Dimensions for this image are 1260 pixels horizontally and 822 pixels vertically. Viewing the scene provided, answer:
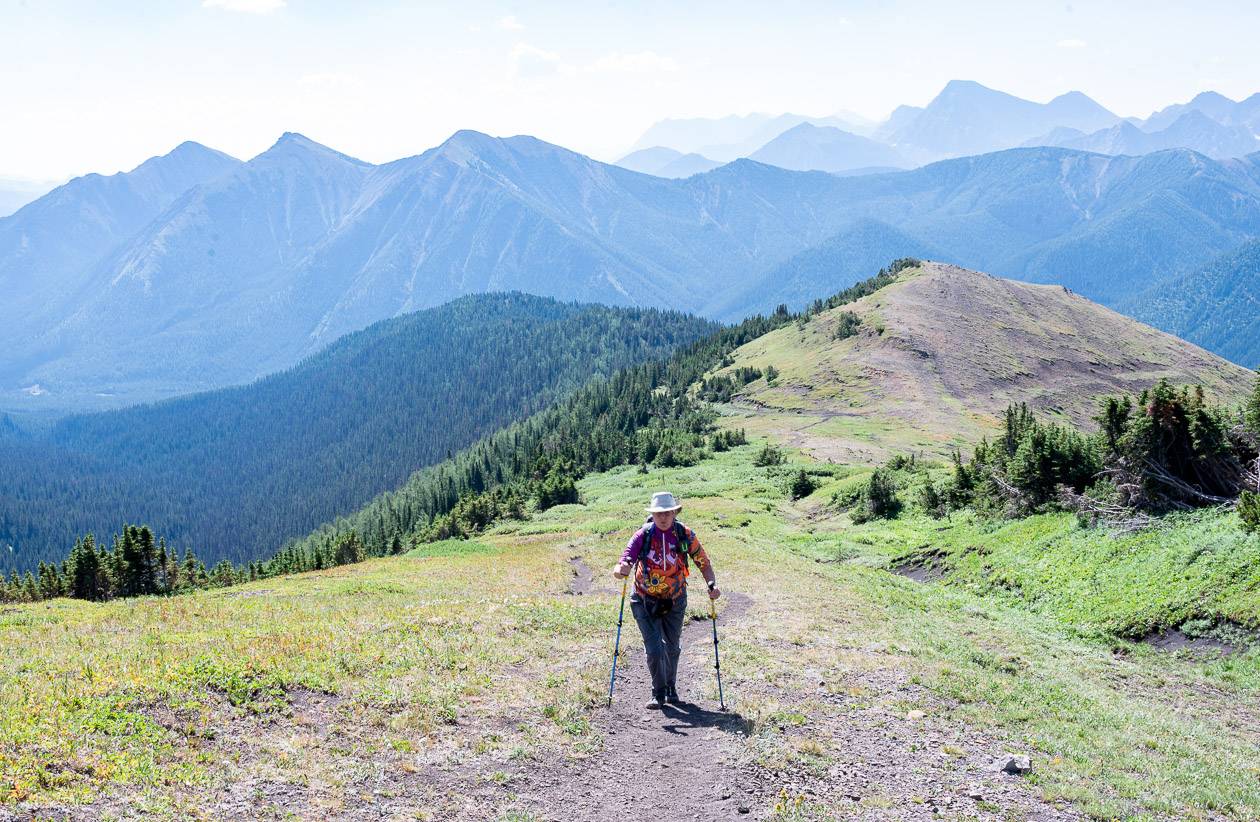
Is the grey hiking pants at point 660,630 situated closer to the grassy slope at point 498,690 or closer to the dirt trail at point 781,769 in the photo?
the dirt trail at point 781,769

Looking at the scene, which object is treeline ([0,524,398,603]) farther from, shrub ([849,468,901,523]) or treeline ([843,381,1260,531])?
treeline ([843,381,1260,531])

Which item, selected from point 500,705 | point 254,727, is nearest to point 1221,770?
point 500,705

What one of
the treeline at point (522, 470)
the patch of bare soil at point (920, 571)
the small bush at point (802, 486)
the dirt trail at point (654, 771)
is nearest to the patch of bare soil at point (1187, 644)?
the patch of bare soil at point (920, 571)

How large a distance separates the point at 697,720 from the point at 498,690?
3966 millimetres

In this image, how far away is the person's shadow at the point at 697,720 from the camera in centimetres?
1391

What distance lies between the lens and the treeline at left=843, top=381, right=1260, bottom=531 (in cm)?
2744

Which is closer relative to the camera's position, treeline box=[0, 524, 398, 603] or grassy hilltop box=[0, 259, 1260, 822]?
grassy hilltop box=[0, 259, 1260, 822]

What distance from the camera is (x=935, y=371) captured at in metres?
147

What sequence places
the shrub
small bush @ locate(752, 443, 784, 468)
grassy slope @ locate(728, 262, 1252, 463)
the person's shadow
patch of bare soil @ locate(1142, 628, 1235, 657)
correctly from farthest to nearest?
grassy slope @ locate(728, 262, 1252, 463) < small bush @ locate(752, 443, 784, 468) < the shrub < patch of bare soil @ locate(1142, 628, 1235, 657) < the person's shadow

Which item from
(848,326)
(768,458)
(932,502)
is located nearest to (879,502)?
(932,502)

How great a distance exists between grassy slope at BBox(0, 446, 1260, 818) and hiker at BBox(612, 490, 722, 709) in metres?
1.78

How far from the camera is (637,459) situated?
115m

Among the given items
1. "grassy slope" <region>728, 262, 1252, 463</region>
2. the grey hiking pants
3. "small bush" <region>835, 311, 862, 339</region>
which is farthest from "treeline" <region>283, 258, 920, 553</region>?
the grey hiking pants

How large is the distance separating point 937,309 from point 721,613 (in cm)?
17767
